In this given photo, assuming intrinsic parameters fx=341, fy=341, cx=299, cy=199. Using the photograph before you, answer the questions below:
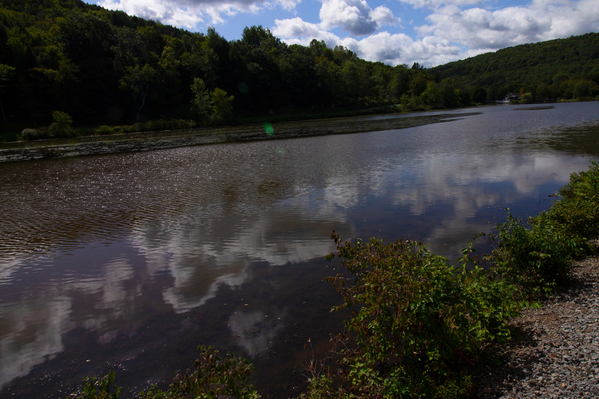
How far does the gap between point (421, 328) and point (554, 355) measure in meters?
1.55

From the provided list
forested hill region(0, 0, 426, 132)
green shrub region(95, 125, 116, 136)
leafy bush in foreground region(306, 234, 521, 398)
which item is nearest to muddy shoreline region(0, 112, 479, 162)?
green shrub region(95, 125, 116, 136)

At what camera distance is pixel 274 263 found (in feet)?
26.6

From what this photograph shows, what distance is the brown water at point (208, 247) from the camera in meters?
5.37

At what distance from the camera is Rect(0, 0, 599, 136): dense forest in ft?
225

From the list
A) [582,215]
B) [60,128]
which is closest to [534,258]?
[582,215]

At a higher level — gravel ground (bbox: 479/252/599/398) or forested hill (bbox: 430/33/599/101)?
forested hill (bbox: 430/33/599/101)

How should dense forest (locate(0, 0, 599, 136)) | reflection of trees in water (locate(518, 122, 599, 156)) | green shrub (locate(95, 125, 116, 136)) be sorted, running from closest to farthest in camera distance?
reflection of trees in water (locate(518, 122, 599, 156)) → green shrub (locate(95, 125, 116, 136)) → dense forest (locate(0, 0, 599, 136))

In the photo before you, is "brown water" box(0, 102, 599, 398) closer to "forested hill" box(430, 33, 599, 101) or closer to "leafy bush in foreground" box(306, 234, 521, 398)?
"leafy bush in foreground" box(306, 234, 521, 398)

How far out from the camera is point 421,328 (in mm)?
3875

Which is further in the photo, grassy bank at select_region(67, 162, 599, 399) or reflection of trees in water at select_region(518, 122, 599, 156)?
reflection of trees in water at select_region(518, 122, 599, 156)

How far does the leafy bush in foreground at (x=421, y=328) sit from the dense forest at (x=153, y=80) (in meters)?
66.6

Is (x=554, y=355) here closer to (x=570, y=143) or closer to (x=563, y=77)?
(x=570, y=143)

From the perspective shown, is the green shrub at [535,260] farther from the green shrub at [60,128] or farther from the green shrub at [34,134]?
the green shrub at [34,134]

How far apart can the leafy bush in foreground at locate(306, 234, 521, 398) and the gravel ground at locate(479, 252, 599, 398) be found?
274 millimetres
